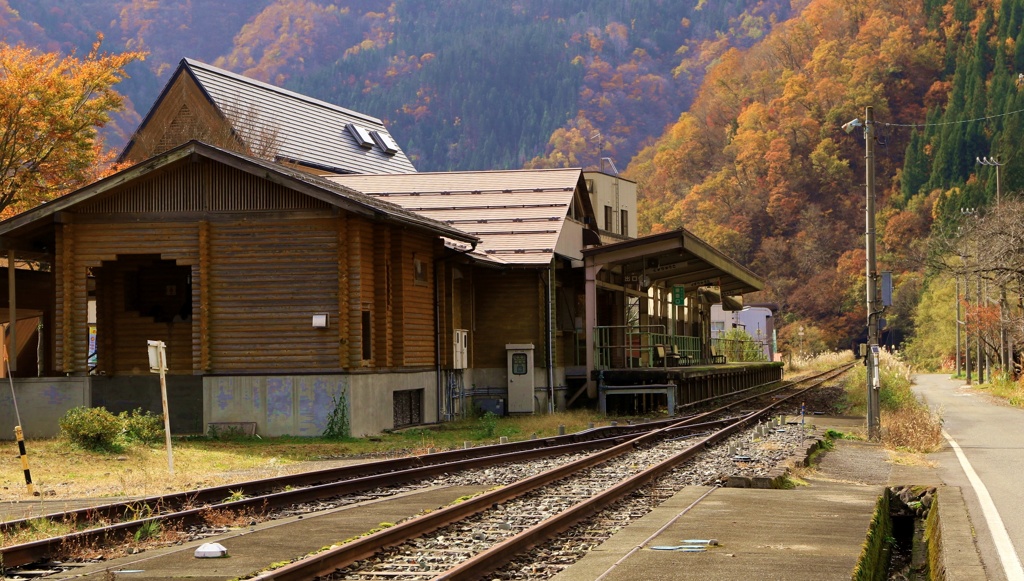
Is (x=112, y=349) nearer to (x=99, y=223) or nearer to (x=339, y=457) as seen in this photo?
(x=99, y=223)

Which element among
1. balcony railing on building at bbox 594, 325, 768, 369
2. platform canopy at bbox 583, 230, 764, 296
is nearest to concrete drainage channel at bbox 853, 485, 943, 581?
balcony railing on building at bbox 594, 325, 768, 369

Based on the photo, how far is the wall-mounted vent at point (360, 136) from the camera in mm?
52884

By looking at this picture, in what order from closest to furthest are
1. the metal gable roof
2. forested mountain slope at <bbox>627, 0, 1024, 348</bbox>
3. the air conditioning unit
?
the metal gable roof → the air conditioning unit → forested mountain slope at <bbox>627, 0, 1024, 348</bbox>

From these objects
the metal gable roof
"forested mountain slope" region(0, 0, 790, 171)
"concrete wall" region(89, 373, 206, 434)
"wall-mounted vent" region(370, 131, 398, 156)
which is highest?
"forested mountain slope" region(0, 0, 790, 171)

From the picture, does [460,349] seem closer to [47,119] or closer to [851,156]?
[47,119]

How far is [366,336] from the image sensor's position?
84.6 feet

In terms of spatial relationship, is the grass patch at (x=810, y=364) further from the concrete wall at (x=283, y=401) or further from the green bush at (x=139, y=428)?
the green bush at (x=139, y=428)

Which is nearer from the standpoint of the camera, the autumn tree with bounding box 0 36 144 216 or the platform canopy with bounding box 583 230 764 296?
the platform canopy with bounding box 583 230 764 296

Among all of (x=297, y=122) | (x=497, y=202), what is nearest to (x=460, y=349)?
(x=497, y=202)

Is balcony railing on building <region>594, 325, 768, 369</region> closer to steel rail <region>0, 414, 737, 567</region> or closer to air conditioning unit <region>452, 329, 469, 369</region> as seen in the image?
air conditioning unit <region>452, 329, 469, 369</region>

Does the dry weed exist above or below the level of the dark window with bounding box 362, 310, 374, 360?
below

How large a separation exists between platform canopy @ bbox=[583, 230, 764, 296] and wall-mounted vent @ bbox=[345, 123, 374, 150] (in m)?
15.1

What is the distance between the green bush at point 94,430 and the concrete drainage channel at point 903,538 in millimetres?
12811

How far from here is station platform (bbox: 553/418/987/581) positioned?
8.95 m
